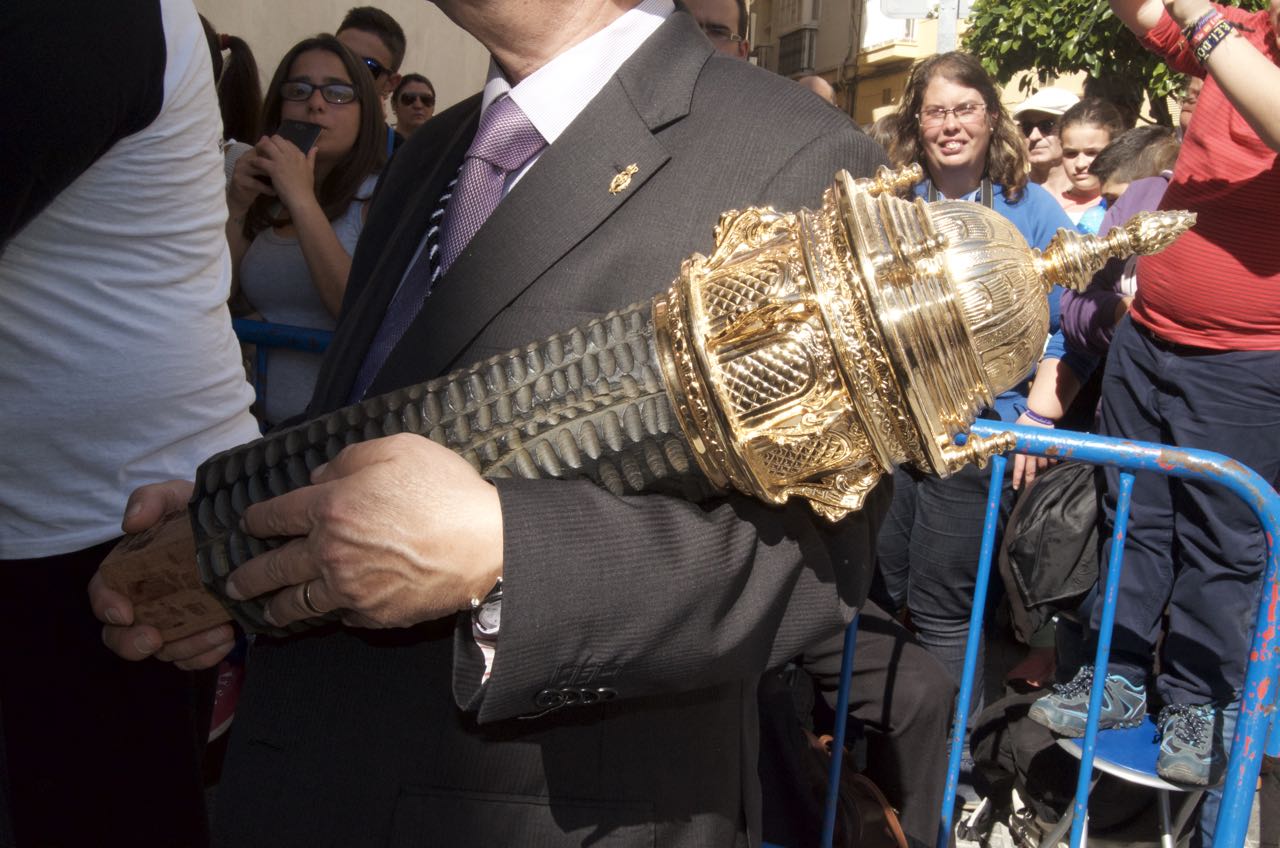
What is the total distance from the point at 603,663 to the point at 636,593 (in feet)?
0.28

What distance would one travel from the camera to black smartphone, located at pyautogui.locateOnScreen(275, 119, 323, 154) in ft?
10.9

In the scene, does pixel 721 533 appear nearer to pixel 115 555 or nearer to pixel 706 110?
pixel 706 110

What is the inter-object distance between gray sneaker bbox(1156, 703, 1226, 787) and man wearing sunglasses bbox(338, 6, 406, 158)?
3.95 m

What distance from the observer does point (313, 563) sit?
103 centimetres

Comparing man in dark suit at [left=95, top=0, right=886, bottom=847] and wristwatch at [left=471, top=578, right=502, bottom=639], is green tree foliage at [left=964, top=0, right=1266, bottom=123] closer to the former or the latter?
man in dark suit at [left=95, top=0, right=886, bottom=847]

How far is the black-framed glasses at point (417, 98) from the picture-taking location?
20.1ft

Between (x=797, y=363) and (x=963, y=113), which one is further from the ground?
(x=963, y=113)

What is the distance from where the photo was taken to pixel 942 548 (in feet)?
10.8

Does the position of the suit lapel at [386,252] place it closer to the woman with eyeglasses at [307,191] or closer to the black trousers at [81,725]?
the black trousers at [81,725]

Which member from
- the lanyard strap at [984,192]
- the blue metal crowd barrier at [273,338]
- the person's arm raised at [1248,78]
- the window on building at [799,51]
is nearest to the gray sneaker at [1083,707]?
the person's arm raised at [1248,78]

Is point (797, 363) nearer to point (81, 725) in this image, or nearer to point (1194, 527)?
point (81, 725)

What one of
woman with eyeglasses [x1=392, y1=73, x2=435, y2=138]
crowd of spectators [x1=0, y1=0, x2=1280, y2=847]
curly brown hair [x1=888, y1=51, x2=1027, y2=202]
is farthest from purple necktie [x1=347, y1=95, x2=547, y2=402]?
woman with eyeglasses [x1=392, y1=73, x2=435, y2=138]

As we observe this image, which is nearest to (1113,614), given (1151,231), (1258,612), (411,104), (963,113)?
(1258,612)

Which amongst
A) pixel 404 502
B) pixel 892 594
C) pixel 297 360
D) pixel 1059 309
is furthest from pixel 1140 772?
pixel 297 360
